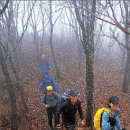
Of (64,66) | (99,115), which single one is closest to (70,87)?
(64,66)

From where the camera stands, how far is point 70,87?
51.2ft

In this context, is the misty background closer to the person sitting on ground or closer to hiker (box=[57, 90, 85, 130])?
hiker (box=[57, 90, 85, 130])

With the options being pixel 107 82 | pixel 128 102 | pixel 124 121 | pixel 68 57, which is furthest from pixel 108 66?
pixel 124 121

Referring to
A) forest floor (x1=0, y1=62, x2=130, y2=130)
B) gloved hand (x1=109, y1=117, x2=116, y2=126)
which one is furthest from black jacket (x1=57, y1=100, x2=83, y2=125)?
forest floor (x1=0, y1=62, x2=130, y2=130)

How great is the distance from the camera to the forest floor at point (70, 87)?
10.7 metres

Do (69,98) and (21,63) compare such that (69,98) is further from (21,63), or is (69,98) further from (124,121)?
(21,63)

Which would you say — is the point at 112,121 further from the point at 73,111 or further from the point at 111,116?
the point at 73,111

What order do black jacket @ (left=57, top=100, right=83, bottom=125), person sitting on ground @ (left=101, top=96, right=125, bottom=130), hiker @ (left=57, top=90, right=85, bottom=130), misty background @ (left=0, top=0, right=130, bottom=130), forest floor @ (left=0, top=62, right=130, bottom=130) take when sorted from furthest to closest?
forest floor @ (left=0, top=62, right=130, bottom=130), misty background @ (left=0, top=0, right=130, bottom=130), black jacket @ (left=57, top=100, right=83, bottom=125), hiker @ (left=57, top=90, right=85, bottom=130), person sitting on ground @ (left=101, top=96, right=125, bottom=130)

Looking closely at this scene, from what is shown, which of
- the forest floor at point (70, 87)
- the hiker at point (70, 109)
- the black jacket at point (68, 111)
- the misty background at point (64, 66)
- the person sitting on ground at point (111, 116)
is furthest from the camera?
the forest floor at point (70, 87)

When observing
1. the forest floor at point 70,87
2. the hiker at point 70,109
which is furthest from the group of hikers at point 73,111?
the forest floor at point 70,87

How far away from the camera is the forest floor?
10.7 meters

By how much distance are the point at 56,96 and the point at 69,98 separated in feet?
5.68

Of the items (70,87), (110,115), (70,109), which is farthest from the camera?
(70,87)

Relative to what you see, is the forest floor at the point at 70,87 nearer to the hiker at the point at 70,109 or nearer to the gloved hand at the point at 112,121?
the hiker at the point at 70,109
